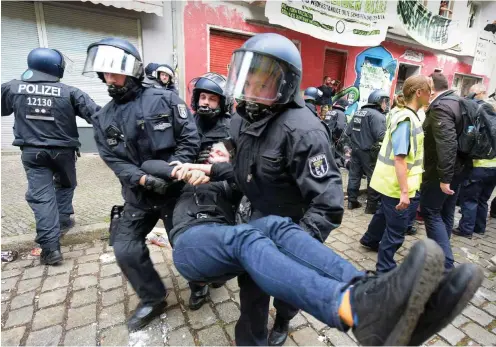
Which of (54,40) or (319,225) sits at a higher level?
(54,40)

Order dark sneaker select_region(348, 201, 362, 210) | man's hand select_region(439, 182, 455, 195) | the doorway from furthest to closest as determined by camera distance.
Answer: the doorway → dark sneaker select_region(348, 201, 362, 210) → man's hand select_region(439, 182, 455, 195)

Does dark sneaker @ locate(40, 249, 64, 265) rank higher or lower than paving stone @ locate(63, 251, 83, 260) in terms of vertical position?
higher

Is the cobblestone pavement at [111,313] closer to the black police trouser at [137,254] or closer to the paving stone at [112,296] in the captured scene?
the paving stone at [112,296]

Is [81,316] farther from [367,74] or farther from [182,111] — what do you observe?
[367,74]

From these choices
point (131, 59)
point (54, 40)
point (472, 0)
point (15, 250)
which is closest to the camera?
point (131, 59)

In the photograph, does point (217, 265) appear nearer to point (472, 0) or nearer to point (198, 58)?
point (198, 58)

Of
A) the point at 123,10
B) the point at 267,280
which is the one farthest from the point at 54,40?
the point at 267,280

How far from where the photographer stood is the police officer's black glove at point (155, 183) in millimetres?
1994

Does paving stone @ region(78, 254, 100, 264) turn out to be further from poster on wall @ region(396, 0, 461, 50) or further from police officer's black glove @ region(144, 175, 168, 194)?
poster on wall @ region(396, 0, 461, 50)

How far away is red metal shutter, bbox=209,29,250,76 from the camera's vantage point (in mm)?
8297

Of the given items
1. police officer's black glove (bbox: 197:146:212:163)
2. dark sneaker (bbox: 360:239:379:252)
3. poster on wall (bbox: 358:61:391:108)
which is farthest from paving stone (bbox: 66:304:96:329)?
poster on wall (bbox: 358:61:391:108)

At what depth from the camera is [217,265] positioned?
4.77 ft

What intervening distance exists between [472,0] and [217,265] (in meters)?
17.4

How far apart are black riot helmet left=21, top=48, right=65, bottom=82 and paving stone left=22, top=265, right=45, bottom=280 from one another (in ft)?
6.19
